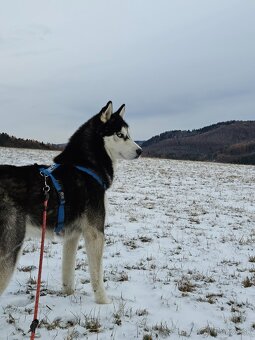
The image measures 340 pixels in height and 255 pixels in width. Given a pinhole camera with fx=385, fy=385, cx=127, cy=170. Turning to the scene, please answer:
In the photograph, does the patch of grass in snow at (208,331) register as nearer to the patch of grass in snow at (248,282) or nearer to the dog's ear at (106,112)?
the patch of grass in snow at (248,282)

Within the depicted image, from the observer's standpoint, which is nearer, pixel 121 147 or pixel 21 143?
pixel 121 147

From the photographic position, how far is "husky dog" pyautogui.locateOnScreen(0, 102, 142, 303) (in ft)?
14.5

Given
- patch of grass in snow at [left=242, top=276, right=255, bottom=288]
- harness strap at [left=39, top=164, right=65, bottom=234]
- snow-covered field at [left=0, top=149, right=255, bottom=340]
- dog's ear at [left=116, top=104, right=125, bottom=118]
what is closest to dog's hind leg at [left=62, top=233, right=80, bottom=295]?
snow-covered field at [left=0, top=149, right=255, bottom=340]

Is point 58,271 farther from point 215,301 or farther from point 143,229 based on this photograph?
point 143,229

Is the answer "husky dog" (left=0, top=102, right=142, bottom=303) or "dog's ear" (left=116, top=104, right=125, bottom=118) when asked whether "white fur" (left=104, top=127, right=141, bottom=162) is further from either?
"dog's ear" (left=116, top=104, right=125, bottom=118)

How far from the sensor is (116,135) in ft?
19.6

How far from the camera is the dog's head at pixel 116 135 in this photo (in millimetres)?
5875

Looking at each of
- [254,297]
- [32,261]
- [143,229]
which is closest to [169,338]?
[254,297]

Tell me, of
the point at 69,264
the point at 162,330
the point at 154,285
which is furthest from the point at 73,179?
the point at 154,285

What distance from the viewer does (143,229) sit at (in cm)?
1033

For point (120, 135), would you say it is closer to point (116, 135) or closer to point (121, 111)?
point (116, 135)

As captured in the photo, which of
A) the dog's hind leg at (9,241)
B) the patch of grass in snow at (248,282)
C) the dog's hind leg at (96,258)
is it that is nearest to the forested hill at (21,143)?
the patch of grass in snow at (248,282)

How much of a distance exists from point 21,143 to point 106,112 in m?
44.0

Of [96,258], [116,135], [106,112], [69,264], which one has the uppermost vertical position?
[106,112]
